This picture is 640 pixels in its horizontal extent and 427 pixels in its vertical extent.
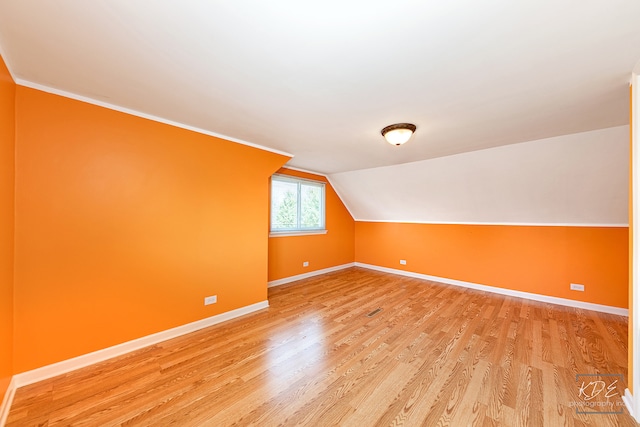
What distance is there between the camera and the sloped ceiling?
1165 millimetres

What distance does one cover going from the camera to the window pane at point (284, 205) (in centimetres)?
442

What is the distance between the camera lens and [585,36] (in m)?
1.29

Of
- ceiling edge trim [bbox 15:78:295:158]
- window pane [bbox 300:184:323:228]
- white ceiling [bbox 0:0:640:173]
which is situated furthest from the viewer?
window pane [bbox 300:184:323:228]

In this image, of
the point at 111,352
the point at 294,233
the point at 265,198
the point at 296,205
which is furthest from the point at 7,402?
the point at 296,205

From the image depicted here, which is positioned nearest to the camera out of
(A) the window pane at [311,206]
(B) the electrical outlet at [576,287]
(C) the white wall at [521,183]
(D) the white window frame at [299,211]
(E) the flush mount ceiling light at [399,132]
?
(E) the flush mount ceiling light at [399,132]

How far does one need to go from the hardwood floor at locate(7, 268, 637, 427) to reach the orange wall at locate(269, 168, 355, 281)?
1347 millimetres

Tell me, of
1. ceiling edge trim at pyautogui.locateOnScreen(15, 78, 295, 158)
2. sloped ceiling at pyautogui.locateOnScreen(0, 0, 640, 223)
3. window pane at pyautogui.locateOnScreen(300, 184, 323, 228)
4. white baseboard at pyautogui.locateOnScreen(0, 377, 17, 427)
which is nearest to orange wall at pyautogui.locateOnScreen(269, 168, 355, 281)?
window pane at pyautogui.locateOnScreen(300, 184, 323, 228)

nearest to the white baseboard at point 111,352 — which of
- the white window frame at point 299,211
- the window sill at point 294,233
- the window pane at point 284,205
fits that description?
the window sill at point 294,233

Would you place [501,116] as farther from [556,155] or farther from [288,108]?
[288,108]

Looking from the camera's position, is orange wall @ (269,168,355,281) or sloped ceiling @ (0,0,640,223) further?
orange wall @ (269,168,355,281)

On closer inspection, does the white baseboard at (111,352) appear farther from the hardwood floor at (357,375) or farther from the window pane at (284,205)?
the window pane at (284,205)

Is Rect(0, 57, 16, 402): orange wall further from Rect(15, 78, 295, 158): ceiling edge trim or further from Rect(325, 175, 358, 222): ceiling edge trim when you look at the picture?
Rect(325, 175, 358, 222): ceiling edge trim

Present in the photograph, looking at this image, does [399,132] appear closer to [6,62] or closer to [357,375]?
[357,375]

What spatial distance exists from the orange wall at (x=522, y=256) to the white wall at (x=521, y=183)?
0.68 feet
